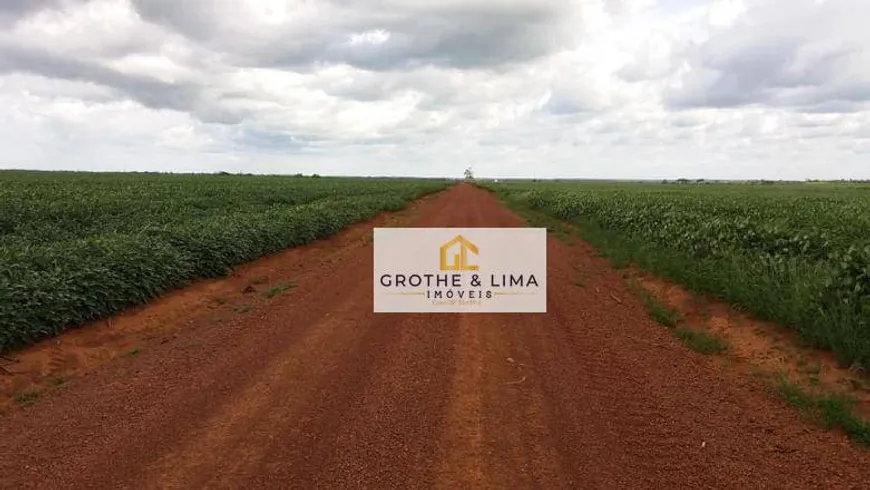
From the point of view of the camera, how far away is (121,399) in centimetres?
550

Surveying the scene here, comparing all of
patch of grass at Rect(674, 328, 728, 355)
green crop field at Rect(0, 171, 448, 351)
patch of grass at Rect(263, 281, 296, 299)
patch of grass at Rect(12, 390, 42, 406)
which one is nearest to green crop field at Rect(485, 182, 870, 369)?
patch of grass at Rect(674, 328, 728, 355)

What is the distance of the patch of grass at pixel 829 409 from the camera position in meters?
4.80

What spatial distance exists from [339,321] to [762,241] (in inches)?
306

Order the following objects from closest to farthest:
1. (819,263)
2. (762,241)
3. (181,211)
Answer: (819,263)
(762,241)
(181,211)

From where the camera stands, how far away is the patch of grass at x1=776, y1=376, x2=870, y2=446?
15.8ft

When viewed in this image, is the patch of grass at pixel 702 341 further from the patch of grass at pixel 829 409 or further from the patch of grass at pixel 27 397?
the patch of grass at pixel 27 397

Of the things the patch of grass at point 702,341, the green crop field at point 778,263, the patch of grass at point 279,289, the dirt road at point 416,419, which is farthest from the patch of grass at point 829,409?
the patch of grass at point 279,289

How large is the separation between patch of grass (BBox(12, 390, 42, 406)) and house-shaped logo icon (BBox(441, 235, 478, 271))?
6.91 meters

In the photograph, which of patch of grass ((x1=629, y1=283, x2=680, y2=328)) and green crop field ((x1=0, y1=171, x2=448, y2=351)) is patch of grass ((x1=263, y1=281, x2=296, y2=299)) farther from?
patch of grass ((x1=629, y1=283, x2=680, y2=328))

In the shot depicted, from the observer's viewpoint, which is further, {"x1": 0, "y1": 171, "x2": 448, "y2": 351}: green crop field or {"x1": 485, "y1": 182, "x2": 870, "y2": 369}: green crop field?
{"x1": 0, "y1": 171, "x2": 448, "y2": 351}: green crop field

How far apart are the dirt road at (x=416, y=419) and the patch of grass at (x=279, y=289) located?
8.15 ft

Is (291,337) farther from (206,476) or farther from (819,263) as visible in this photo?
(819,263)

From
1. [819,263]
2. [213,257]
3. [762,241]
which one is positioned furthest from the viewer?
[213,257]

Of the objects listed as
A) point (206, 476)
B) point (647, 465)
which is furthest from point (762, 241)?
point (206, 476)
